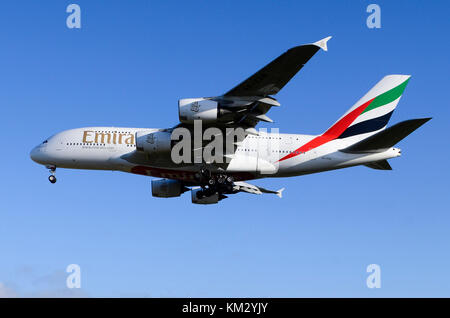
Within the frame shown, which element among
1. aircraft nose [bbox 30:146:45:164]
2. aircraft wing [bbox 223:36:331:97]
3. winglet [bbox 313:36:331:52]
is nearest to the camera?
winglet [bbox 313:36:331:52]

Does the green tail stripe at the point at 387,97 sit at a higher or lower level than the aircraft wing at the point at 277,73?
higher

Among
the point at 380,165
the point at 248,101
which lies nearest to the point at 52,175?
the point at 248,101

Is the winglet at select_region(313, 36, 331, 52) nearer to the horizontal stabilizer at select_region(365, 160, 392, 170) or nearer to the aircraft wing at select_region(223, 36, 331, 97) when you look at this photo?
the aircraft wing at select_region(223, 36, 331, 97)

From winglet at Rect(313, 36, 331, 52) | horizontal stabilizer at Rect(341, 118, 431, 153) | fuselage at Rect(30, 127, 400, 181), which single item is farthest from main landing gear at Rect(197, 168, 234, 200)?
winglet at Rect(313, 36, 331, 52)

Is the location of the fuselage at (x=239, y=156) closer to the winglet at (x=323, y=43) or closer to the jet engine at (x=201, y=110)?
the jet engine at (x=201, y=110)

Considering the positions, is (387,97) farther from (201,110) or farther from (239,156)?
(201,110)

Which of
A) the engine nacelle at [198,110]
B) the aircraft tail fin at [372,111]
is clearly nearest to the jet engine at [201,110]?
the engine nacelle at [198,110]
